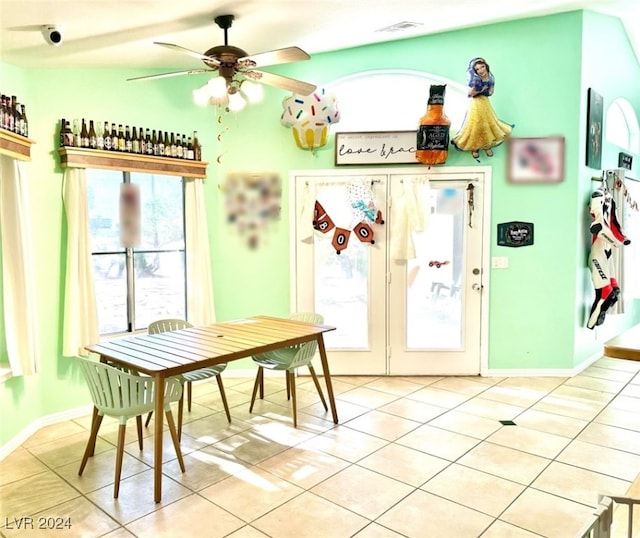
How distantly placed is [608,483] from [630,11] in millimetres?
4373

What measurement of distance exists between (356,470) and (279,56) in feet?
8.07

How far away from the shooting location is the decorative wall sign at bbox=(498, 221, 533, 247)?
4660 mm

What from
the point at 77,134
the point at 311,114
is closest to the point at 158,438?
the point at 77,134

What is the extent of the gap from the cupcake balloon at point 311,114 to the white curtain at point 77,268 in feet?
5.82

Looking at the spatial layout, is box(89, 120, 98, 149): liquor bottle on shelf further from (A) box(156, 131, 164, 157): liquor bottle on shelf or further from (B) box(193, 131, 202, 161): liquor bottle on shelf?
(B) box(193, 131, 202, 161): liquor bottle on shelf

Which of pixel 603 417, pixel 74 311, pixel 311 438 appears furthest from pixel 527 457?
pixel 74 311

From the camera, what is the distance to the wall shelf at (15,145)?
3.11 meters

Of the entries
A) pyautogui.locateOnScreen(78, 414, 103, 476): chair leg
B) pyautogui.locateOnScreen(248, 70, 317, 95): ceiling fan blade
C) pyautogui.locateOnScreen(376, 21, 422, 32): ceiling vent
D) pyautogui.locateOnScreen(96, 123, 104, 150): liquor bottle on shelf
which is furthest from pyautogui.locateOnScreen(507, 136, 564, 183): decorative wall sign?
pyautogui.locateOnScreen(78, 414, 103, 476): chair leg

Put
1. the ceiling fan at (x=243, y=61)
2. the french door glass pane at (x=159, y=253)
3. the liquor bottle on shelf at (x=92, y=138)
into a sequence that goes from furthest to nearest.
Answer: the french door glass pane at (x=159, y=253) → the liquor bottle on shelf at (x=92, y=138) → the ceiling fan at (x=243, y=61)

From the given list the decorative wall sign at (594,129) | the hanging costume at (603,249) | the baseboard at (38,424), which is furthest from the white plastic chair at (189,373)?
Answer: the decorative wall sign at (594,129)

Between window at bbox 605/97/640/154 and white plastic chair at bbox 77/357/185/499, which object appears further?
window at bbox 605/97/640/154

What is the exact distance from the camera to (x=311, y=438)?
348cm

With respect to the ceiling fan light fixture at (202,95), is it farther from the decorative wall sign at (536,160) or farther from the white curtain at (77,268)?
the decorative wall sign at (536,160)

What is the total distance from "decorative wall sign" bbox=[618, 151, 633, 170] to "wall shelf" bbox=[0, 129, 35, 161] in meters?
5.73
